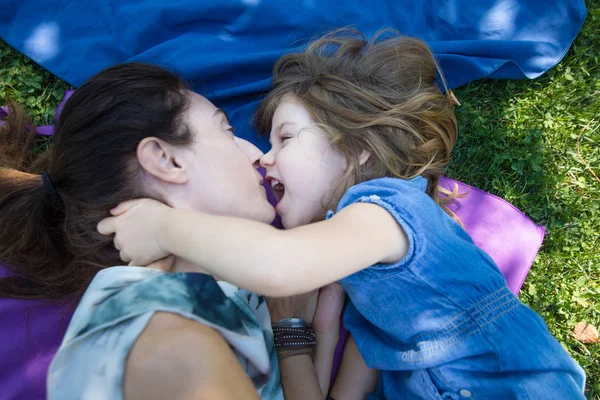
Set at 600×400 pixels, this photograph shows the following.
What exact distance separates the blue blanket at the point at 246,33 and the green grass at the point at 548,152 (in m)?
0.12

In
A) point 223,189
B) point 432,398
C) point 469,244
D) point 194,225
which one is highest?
point 194,225

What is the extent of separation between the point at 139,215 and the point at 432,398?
4.41ft

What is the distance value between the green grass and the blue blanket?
117 mm

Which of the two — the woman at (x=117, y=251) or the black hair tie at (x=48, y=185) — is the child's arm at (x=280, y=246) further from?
the black hair tie at (x=48, y=185)

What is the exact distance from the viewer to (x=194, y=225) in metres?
1.40

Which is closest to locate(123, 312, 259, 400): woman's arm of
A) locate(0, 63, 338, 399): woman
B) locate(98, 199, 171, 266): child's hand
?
locate(0, 63, 338, 399): woman

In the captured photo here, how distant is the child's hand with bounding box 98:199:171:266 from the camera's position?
1.58m

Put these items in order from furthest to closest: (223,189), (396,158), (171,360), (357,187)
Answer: (396,158)
(223,189)
(357,187)
(171,360)

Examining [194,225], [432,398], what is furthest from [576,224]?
[194,225]

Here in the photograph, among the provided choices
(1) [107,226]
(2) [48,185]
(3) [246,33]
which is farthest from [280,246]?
(3) [246,33]

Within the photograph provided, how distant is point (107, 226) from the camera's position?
68.5 inches

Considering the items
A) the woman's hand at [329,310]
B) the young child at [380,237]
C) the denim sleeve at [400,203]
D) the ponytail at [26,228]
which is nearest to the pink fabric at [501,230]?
the woman's hand at [329,310]

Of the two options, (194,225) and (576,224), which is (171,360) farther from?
(576,224)

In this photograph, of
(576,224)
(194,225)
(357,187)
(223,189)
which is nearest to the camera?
(194,225)
